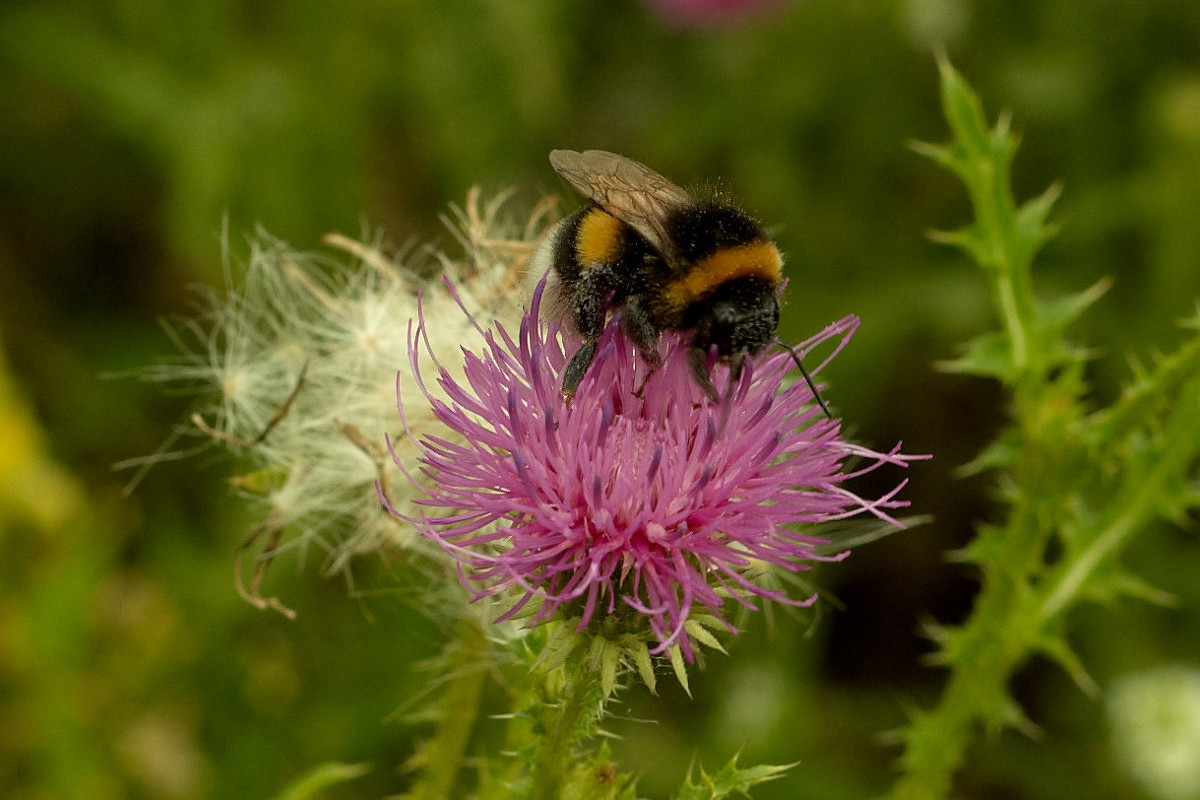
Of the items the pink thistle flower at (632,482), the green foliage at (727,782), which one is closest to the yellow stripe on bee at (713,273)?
the pink thistle flower at (632,482)

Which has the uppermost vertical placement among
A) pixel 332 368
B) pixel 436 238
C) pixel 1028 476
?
pixel 436 238

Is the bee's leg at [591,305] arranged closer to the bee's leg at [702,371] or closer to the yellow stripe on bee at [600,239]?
the yellow stripe on bee at [600,239]

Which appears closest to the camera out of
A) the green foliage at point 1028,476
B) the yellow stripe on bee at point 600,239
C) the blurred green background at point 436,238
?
the yellow stripe on bee at point 600,239

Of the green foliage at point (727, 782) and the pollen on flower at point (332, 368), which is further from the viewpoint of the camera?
the pollen on flower at point (332, 368)

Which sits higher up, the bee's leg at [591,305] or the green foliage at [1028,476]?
the green foliage at [1028,476]

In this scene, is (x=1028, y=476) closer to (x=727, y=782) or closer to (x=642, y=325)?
(x=642, y=325)

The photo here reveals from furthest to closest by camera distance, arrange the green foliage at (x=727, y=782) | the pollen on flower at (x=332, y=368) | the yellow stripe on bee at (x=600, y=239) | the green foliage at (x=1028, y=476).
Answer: the green foliage at (x=1028, y=476) < the pollen on flower at (x=332, y=368) < the yellow stripe on bee at (x=600, y=239) < the green foliage at (x=727, y=782)

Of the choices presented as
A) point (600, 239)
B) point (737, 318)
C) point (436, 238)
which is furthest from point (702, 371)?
point (436, 238)
